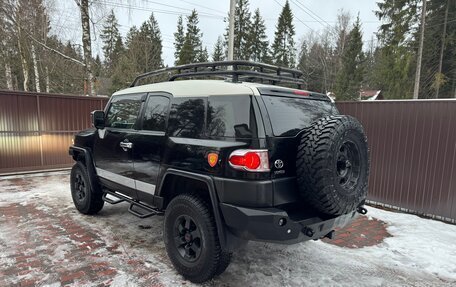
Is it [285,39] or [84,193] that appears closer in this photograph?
[84,193]

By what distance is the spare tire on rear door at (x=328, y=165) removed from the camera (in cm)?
239

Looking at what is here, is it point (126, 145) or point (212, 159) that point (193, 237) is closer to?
point (212, 159)

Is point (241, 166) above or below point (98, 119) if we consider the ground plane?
below

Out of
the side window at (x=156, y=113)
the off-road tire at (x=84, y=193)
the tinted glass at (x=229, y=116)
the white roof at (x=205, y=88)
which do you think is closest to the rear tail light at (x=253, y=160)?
the tinted glass at (x=229, y=116)

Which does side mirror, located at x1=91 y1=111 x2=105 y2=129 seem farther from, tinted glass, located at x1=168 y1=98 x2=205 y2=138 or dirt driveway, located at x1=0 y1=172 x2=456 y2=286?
tinted glass, located at x1=168 y1=98 x2=205 y2=138

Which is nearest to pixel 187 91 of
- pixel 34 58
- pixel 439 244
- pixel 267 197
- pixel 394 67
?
pixel 267 197

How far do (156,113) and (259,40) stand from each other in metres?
31.1

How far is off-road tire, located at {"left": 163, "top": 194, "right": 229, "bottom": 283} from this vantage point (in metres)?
2.64

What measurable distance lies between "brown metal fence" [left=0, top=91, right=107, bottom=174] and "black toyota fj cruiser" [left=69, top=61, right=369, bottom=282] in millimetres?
6305

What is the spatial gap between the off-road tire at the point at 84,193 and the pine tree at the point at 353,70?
26.1m

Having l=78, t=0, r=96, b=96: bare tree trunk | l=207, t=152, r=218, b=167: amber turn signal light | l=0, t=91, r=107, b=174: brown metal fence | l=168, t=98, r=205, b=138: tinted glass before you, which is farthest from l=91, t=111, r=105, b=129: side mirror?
l=78, t=0, r=96, b=96: bare tree trunk

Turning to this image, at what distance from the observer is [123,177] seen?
3846 mm

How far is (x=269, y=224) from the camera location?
7.59 ft

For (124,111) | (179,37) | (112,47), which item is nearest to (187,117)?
(124,111)
